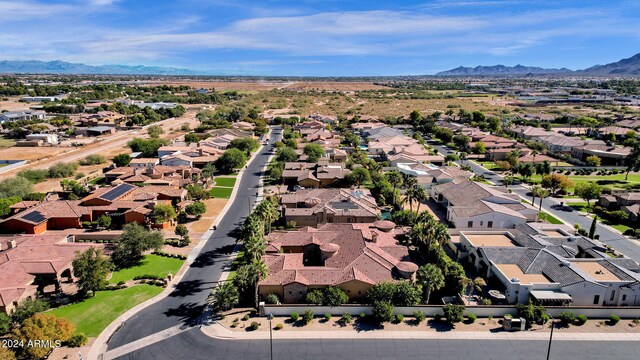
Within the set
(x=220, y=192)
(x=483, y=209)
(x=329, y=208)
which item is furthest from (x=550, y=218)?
(x=220, y=192)

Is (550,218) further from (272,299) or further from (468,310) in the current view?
(272,299)

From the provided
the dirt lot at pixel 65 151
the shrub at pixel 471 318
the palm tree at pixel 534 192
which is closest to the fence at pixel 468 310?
the shrub at pixel 471 318

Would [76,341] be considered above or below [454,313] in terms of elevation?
below

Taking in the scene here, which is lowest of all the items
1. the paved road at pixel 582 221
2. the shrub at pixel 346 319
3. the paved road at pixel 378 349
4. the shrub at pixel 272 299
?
the paved road at pixel 378 349

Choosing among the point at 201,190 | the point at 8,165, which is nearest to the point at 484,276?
the point at 201,190

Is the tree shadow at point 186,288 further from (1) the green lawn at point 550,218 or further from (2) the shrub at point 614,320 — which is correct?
(1) the green lawn at point 550,218
